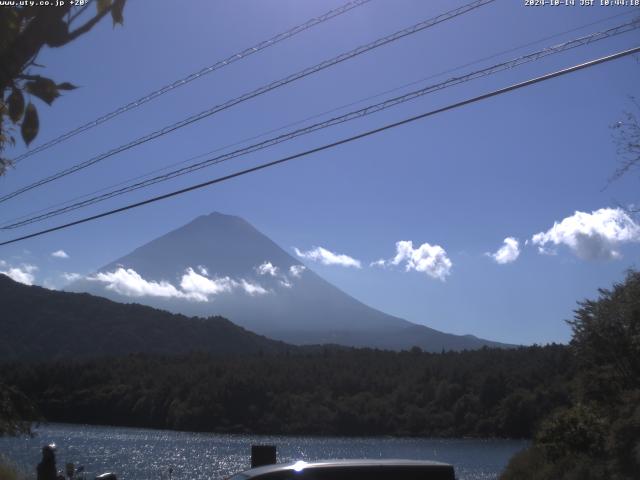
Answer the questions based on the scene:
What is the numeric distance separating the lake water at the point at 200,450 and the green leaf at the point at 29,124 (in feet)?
103

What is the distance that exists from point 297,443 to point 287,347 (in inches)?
Result: 2905

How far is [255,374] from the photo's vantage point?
3332 inches

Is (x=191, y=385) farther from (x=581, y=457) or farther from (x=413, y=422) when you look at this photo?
(x=581, y=457)

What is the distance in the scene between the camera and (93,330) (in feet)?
376

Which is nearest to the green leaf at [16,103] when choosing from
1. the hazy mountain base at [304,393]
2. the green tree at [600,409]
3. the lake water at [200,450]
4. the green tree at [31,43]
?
the green tree at [31,43]

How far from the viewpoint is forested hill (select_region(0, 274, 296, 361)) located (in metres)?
102

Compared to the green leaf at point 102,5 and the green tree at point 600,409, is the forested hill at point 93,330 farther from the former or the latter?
the green leaf at point 102,5

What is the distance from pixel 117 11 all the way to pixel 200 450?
57.9 meters

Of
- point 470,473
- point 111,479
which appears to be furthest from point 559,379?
point 111,479

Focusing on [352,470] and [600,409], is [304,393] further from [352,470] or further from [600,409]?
[352,470]

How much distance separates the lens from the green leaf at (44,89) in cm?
317

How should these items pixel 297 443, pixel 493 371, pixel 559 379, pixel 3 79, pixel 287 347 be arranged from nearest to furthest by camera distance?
1. pixel 3 79
2. pixel 559 379
3. pixel 297 443
4. pixel 493 371
5. pixel 287 347

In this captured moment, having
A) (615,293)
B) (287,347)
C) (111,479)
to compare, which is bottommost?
(111,479)

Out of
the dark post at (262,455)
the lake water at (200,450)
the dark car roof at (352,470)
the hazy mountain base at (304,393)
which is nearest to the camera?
the dark car roof at (352,470)
